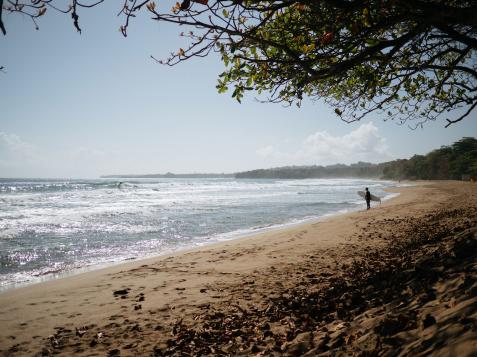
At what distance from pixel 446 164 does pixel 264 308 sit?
100054 mm

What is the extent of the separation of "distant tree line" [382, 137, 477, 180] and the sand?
6726 cm

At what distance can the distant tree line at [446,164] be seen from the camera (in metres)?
68.3

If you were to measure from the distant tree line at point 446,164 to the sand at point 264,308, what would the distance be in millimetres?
67257

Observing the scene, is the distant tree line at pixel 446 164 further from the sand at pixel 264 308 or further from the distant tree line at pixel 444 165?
the sand at pixel 264 308

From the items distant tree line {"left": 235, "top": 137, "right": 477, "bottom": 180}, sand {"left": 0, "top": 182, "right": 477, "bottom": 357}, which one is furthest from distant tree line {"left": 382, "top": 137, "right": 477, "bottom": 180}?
sand {"left": 0, "top": 182, "right": 477, "bottom": 357}

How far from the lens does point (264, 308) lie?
18.2 feet

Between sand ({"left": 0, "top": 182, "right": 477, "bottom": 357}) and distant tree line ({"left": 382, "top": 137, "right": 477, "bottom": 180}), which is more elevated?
distant tree line ({"left": 382, "top": 137, "right": 477, "bottom": 180})

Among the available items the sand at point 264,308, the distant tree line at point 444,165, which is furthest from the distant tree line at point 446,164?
the sand at point 264,308

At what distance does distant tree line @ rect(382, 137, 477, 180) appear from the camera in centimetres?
6833

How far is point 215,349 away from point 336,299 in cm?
230

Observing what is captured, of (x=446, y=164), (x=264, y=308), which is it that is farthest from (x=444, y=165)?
(x=264, y=308)

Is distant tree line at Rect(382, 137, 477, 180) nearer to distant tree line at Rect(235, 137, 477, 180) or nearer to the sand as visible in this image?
distant tree line at Rect(235, 137, 477, 180)

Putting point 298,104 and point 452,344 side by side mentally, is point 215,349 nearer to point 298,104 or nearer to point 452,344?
point 452,344

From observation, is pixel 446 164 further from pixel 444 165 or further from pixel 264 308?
pixel 264 308
